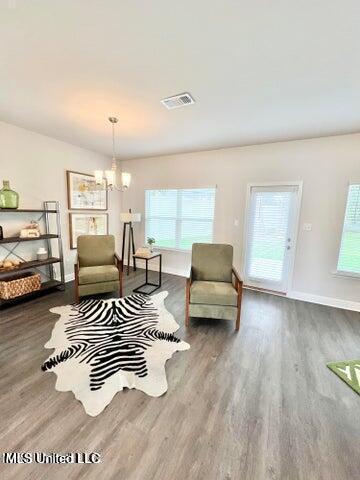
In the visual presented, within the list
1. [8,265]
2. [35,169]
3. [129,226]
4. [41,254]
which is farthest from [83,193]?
[8,265]

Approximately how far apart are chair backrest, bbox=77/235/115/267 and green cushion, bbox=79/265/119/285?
0.20 m

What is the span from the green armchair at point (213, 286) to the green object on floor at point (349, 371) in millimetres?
982

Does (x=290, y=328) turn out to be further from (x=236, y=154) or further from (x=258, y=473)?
(x=236, y=154)

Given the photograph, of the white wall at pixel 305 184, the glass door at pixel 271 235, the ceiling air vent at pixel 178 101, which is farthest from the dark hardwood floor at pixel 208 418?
the ceiling air vent at pixel 178 101

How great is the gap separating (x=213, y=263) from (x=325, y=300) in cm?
203

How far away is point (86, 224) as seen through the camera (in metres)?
4.34

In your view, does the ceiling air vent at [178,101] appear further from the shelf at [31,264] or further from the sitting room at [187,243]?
the shelf at [31,264]

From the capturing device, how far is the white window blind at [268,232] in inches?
142

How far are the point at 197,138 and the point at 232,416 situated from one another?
3.56 metres

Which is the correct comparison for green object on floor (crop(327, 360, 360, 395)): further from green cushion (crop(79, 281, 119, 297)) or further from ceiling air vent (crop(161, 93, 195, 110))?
ceiling air vent (crop(161, 93, 195, 110))

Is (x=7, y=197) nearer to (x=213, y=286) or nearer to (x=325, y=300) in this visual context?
(x=213, y=286)

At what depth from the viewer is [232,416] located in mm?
1507

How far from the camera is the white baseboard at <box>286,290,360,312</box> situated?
3.25 metres

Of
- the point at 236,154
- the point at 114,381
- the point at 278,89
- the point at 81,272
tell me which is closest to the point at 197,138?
the point at 236,154
